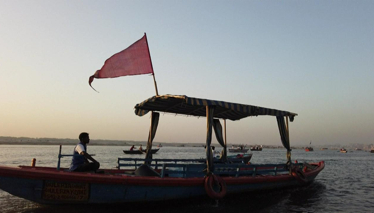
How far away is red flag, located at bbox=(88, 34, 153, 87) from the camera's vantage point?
960cm

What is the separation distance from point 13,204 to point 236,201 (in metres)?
8.08

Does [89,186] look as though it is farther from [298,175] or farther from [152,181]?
[298,175]

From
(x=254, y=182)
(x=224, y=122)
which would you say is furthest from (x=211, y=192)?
(x=224, y=122)

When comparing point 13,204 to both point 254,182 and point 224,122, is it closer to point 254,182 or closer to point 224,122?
point 254,182

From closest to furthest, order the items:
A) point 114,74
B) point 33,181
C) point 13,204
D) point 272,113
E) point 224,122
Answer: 1. point 33,181
2. point 13,204
3. point 114,74
4. point 272,113
5. point 224,122

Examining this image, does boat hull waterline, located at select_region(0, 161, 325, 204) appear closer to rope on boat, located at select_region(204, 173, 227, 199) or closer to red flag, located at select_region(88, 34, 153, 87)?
rope on boat, located at select_region(204, 173, 227, 199)

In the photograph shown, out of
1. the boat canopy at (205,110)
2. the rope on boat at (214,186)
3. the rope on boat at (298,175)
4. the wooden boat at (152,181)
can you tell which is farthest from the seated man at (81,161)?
the rope on boat at (298,175)

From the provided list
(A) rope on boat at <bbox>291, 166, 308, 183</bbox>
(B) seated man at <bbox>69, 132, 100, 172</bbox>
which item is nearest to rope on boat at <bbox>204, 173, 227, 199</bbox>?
(B) seated man at <bbox>69, 132, 100, 172</bbox>

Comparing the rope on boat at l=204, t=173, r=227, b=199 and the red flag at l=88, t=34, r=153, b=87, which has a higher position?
the red flag at l=88, t=34, r=153, b=87

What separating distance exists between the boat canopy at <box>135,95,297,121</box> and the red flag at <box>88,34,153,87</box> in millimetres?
1412

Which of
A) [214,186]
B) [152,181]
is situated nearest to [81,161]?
[152,181]

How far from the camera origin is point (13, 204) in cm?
870

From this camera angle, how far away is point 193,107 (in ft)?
35.6

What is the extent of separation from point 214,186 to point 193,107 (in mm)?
3540
